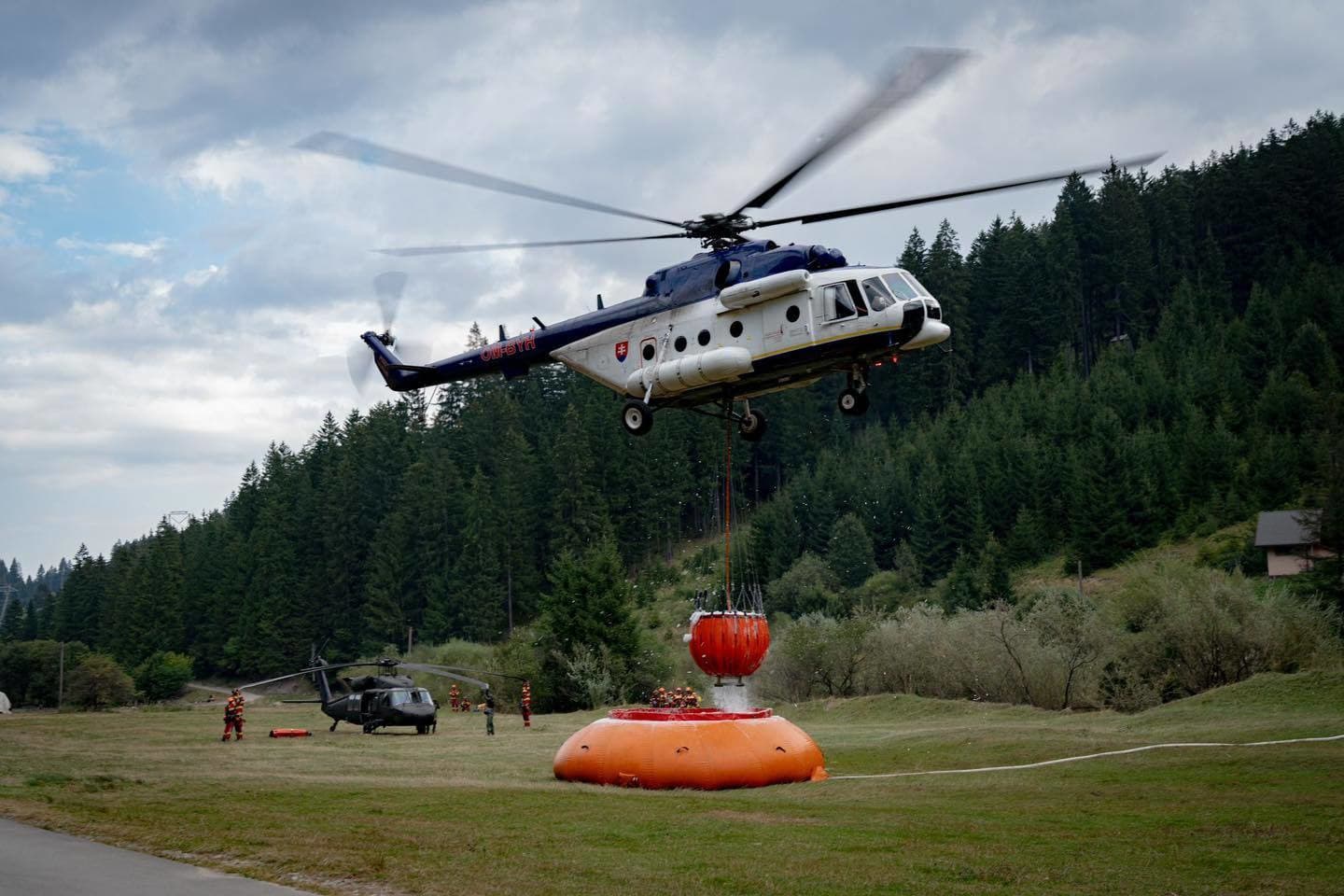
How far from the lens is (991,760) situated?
24484mm

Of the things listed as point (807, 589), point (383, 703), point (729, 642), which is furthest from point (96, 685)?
point (729, 642)

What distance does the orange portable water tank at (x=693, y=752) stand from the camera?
68.8 feet

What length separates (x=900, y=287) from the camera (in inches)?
801

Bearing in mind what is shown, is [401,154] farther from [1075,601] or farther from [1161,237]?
[1161,237]

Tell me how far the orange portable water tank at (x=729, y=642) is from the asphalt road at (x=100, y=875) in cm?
967

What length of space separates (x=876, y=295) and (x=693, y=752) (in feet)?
26.7

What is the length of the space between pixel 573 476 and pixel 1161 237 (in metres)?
61.6

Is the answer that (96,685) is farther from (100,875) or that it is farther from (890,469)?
(100,875)

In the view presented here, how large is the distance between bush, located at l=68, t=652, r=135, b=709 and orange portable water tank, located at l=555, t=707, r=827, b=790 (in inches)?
2299

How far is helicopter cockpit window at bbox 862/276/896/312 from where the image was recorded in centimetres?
2005

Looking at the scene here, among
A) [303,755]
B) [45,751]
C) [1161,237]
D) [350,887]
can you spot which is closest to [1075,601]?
[303,755]

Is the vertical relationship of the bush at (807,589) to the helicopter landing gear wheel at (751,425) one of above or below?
below

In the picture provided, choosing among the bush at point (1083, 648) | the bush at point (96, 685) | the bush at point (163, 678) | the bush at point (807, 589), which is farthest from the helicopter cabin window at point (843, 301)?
the bush at point (163, 678)

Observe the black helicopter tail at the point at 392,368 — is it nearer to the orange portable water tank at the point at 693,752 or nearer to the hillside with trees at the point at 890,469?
the orange portable water tank at the point at 693,752
